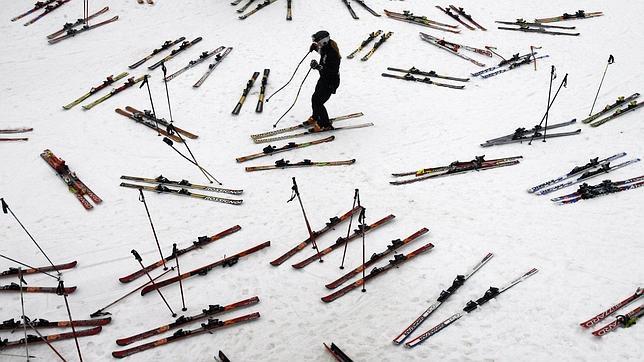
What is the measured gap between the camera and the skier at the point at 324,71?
9.38m

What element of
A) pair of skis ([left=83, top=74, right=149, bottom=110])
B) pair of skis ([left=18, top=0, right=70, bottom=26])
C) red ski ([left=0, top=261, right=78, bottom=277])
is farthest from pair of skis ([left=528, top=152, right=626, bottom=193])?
pair of skis ([left=18, top=0, right=70, bottom=26])

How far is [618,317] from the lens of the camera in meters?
5.85

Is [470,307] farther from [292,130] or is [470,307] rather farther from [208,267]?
[292,130]

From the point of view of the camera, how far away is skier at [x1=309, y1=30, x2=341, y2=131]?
938cm

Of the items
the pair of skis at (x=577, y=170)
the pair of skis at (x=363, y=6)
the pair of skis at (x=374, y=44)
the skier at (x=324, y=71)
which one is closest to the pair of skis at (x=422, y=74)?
the pair of skis at (x=374, y=44)

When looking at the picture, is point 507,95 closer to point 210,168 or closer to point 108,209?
point 210,168

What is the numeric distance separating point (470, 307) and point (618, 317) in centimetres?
185

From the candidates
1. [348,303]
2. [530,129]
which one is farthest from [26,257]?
[530,129]

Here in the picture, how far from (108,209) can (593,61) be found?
44.0 ft

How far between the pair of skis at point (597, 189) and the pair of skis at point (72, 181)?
8739mm

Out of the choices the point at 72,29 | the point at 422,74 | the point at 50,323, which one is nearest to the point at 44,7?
the point at 72,29

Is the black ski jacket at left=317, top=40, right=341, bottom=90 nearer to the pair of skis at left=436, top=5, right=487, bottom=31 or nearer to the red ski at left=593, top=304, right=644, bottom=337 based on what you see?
the red ski at left=593, top=304, right=644, bottom=337

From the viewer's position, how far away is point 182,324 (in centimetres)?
622

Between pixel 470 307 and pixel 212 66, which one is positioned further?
pixel 212 66
